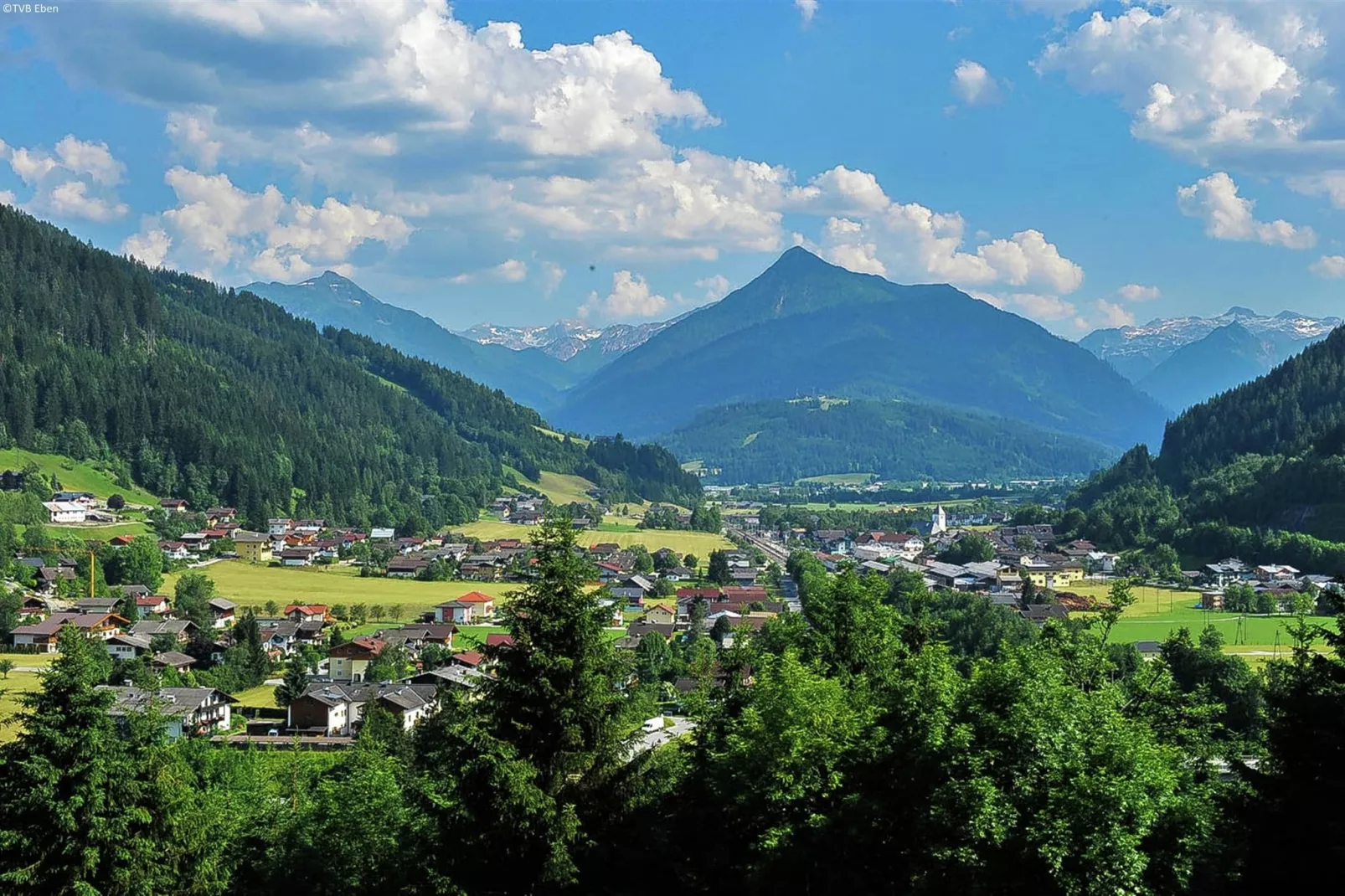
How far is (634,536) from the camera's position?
423 ft

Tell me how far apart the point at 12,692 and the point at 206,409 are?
87.8 metres

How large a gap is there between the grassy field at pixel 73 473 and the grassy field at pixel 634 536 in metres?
33.0

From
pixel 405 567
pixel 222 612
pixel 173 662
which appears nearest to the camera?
pixel 173 662

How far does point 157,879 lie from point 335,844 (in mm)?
3180

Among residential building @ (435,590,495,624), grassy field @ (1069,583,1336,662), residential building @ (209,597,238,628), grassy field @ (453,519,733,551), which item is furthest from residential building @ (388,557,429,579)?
grassy field @ (1069,583,1336,662)

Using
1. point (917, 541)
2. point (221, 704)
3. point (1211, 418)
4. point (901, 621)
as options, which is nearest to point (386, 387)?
point (917, 541)

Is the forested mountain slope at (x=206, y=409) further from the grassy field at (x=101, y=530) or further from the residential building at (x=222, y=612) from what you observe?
the residential building at (x=222, y=612)

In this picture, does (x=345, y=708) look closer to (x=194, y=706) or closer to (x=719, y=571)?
(x=194, y=706)

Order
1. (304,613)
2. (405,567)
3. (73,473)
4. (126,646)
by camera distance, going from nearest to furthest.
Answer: (126,646)
(304,613)
(405,567)
(73,473)

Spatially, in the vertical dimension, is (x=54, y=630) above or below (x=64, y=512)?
below

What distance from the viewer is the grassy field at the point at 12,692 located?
41.5 meters

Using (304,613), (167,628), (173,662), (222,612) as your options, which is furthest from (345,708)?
(222,612)

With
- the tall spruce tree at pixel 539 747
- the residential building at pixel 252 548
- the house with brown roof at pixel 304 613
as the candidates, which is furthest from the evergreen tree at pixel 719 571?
the tall spruce tree at pixel 539 747

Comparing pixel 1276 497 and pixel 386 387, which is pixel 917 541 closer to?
pixel 1276 497
